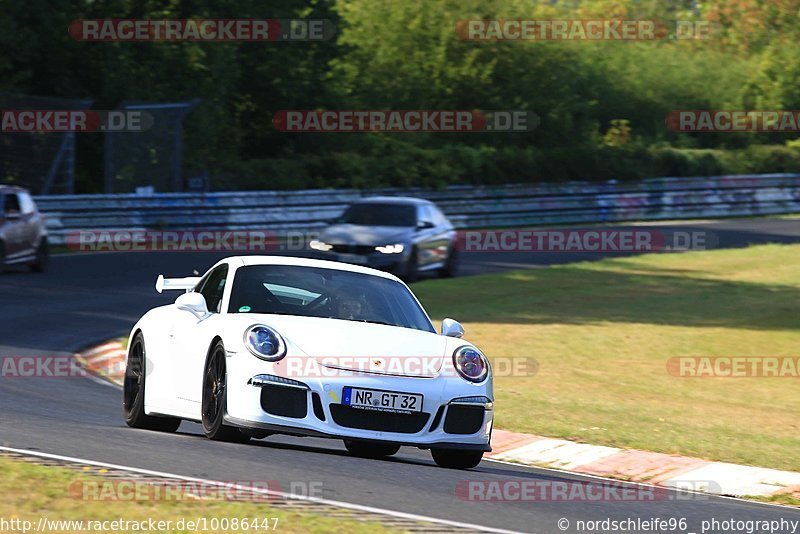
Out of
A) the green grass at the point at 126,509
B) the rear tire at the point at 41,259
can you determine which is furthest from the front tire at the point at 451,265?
the green grass at the point at 126,509

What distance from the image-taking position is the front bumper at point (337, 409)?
8648 millimetres

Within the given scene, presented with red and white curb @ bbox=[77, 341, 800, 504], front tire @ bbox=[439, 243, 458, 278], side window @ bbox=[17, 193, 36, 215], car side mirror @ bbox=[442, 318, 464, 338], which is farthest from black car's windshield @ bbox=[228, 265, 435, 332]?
front tire @ bbox=[439, 243, 458, 278]

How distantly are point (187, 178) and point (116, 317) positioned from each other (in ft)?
53.4

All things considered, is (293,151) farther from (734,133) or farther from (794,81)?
(794,81)

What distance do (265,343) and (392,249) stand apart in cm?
1644

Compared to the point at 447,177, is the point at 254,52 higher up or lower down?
higher up

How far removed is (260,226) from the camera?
3369 centimetres

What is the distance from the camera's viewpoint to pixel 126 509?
6.54 m

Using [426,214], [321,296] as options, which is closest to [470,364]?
[321,296]

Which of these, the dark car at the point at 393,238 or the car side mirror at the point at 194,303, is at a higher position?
the car side mirror at the point at 194,303

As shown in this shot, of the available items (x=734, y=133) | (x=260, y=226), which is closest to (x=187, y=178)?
(x=260, y=226)

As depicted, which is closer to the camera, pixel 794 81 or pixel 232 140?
pixel 232 140

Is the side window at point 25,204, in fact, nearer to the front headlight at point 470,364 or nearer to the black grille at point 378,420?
the front headlight at point 470,364

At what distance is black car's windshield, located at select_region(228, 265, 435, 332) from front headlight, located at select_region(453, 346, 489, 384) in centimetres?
65
